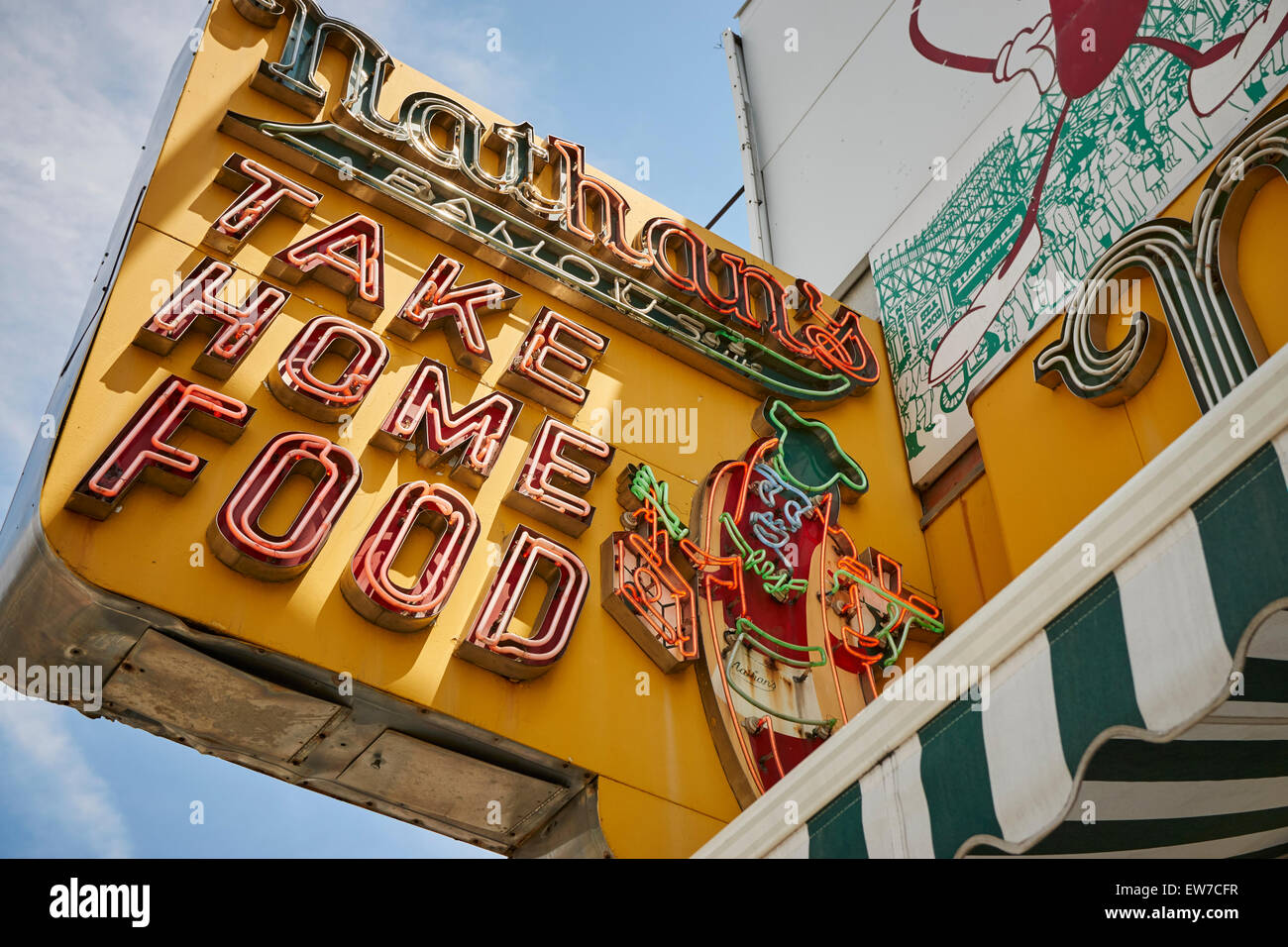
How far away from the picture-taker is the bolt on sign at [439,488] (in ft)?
17.3

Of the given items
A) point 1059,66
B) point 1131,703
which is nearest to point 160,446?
point 1131,703

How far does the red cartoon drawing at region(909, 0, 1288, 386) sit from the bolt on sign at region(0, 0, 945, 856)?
46.5 inches

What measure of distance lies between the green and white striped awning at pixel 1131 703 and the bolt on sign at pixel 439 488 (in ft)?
7.66

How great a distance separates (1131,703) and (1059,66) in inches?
285

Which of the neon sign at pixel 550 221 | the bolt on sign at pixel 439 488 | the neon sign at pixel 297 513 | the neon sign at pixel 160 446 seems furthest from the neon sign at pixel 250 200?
the neon sign at pixel 297 513

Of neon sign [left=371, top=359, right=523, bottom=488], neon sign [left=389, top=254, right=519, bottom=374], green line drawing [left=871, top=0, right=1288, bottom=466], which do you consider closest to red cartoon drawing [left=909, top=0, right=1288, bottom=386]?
green line drawing [left=871, top=0, right=1288, bottom=466]

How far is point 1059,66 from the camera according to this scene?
29.5ft

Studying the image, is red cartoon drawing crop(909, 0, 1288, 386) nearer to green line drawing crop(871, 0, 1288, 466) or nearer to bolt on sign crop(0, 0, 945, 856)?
green line drawing crop(871, 0, 1288, 466)

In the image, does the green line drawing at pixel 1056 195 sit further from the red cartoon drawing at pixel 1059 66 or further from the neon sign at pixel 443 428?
the neon sign at pixel 443 428

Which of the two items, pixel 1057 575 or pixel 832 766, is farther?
pixel 832 766
